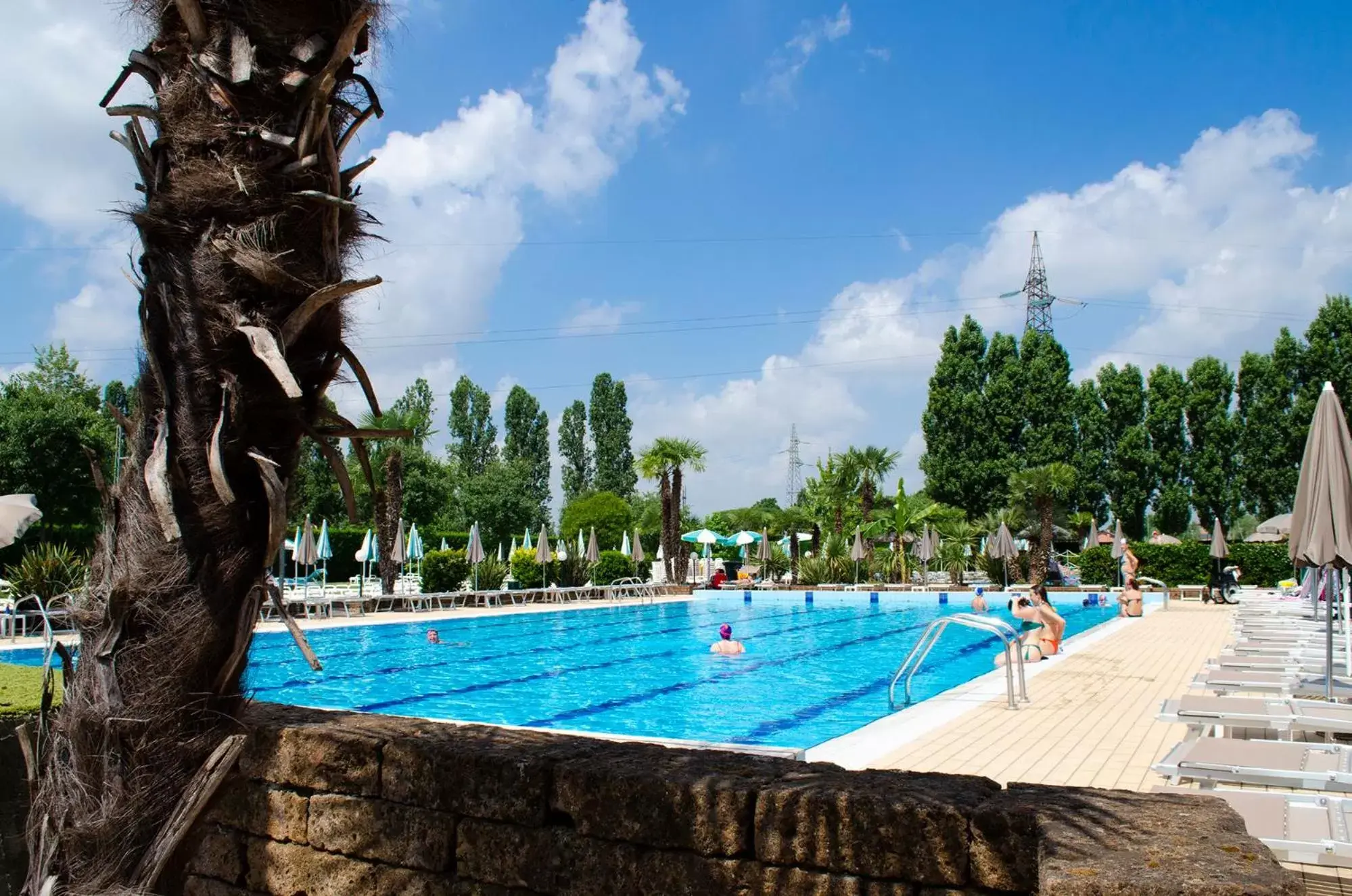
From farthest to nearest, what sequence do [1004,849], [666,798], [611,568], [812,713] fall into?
[611,568] → [812,713] → [666,798] → [1004,849]

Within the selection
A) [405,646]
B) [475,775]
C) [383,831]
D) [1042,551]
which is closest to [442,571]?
[405,646]

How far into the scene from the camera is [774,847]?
252cm

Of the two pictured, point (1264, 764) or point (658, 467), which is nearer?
point (1264, 764)

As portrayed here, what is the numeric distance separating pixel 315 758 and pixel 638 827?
1.27m

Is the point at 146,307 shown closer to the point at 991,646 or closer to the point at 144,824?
the point at 144,824

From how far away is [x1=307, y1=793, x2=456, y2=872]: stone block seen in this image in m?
3.03

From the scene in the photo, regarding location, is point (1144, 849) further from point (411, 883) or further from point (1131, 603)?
point (1131, 603)

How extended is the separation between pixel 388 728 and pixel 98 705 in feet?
3.02

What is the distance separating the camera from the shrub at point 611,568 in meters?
32.5

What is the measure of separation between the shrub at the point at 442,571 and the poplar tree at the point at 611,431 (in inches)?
1564

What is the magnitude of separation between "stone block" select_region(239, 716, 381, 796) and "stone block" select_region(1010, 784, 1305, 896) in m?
2.06

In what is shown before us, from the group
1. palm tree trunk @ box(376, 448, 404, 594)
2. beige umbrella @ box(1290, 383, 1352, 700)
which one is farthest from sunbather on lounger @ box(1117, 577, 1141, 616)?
palm tree trunk @ box(376, 448, 404, 594)

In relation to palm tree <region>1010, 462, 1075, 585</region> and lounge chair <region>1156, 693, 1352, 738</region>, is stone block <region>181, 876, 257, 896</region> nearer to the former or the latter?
lounge chair <region>1156, 693, 1352, 738</region>

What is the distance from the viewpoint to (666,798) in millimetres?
2678
